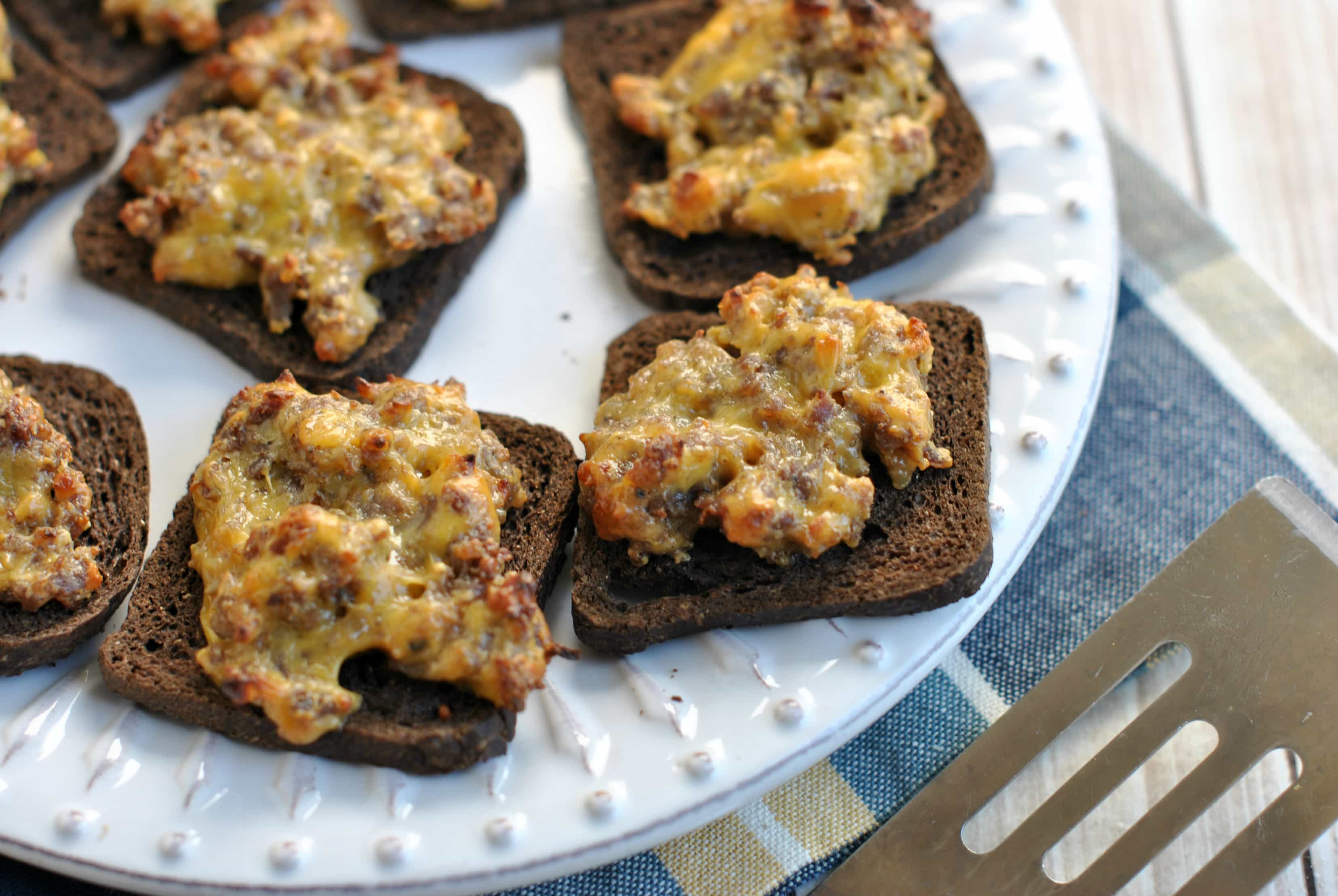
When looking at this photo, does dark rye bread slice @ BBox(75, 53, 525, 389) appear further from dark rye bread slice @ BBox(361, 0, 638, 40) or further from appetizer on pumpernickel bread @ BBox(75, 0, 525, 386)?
dark rye bread slice @ BBox(361, 0, 638, 40)

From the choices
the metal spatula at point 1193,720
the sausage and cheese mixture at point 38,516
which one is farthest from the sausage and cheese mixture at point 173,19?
the metal spatula at point 1193,720

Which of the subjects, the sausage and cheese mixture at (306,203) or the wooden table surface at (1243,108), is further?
the wooden table surface at (1243,108)

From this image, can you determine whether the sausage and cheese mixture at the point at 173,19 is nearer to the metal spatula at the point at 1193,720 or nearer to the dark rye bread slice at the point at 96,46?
the dark rye bread slice at the point at 96,46

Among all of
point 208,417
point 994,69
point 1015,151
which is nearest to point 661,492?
point 208,417

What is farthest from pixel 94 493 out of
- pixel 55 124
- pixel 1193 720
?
pixel 1193 720

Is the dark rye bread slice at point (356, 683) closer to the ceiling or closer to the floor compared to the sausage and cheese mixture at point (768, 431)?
closer to the floor

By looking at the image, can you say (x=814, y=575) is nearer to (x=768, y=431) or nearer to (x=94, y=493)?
(x=768, y=431)
